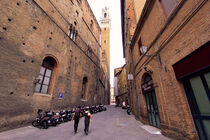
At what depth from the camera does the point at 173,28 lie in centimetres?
409

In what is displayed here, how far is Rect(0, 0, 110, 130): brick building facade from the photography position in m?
5.73

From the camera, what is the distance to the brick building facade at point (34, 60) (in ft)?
18.8

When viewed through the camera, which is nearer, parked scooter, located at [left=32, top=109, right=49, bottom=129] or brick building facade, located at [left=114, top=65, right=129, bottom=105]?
parked scooter, located at [left=32, top=109, right=49, bottom=129]

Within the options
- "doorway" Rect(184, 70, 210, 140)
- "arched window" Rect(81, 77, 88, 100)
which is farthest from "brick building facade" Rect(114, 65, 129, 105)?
"doorway" Rect(184, 70, 210, 140)

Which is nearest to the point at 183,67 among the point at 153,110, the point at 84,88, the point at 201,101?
the point at 201,101

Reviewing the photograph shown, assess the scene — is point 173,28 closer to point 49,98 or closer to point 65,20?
point 49,98

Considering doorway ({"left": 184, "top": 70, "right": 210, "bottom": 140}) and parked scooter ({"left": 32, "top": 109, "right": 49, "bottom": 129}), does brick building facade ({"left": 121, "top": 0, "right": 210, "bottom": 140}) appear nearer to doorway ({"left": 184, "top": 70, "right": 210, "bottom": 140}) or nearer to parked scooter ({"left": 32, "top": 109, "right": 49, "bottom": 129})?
doorway ({"left": 184, "top": 70, "right": 210, "bottom": 140})

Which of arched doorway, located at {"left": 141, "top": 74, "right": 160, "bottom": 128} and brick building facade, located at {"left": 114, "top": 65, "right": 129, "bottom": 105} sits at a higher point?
brick building facade, located at {"left": 114, "top": 65, "right": 129, "bottom": 105}

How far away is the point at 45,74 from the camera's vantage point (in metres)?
8.72

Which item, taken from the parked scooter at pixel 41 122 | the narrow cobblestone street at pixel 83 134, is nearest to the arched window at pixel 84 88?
the parked scooter at pixel 41 122

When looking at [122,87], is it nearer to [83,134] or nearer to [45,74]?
[45,74]

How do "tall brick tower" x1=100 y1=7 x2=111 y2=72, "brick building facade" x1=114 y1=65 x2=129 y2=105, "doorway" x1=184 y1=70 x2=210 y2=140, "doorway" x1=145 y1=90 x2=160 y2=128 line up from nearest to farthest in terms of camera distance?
"doorway" x1=184 y1=70 x2=210 y2=140, "doorway" x1=145 y1=90 x2=160 y2=128, "brick building facade" x1=114 y1=65 x2=129 y2=105, "tall brick tower" x1=100 y1=7 x2=111 y2=72

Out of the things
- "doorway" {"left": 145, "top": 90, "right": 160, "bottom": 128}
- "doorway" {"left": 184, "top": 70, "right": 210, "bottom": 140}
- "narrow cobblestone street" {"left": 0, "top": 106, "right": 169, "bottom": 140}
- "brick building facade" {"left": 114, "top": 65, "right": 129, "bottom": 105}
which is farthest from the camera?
"brick building facade" {"left": 114, "top": 65, "right": 129, "bottom": 105}

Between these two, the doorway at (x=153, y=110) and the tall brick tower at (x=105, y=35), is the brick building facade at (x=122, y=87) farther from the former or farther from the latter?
the doorway at (x=153, y=110)
